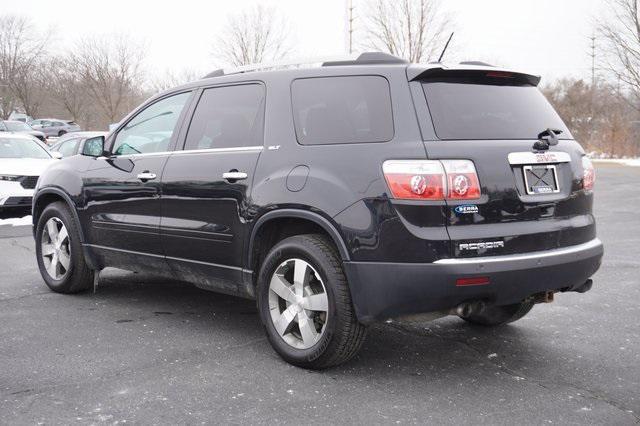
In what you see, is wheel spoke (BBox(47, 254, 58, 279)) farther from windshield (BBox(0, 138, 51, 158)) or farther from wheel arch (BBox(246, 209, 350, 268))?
windshield (BBox(0, 138, 51, 158))

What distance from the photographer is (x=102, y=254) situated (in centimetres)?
555

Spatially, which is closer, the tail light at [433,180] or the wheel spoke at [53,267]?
the tail light at [433,180]

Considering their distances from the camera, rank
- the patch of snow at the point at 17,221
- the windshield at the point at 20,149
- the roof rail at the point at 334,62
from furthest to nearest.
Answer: the windshield at the point at 20,149, the patch of snow at the point at 17,221, the roof rail at the point at 334,62

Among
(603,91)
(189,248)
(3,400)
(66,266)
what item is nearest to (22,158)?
(66,266)

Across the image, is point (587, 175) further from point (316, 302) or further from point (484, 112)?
point (316, 302)

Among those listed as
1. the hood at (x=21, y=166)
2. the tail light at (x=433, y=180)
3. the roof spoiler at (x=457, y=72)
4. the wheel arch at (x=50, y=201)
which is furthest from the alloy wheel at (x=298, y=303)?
the hood at (x=21, y=166)

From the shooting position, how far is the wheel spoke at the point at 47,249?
607 cm

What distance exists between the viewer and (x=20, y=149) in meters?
12.5

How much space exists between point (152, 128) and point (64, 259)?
1539 millimetres

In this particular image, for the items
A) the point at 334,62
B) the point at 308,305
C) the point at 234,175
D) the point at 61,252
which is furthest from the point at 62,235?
the point at 334,62

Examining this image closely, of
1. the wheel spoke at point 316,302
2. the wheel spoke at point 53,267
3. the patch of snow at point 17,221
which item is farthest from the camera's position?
the patch of snow at point 17,221

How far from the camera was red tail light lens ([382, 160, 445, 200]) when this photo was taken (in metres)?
3.51

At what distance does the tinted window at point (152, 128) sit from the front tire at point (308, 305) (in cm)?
151

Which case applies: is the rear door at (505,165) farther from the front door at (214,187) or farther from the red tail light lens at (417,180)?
the front door at (214,187)
